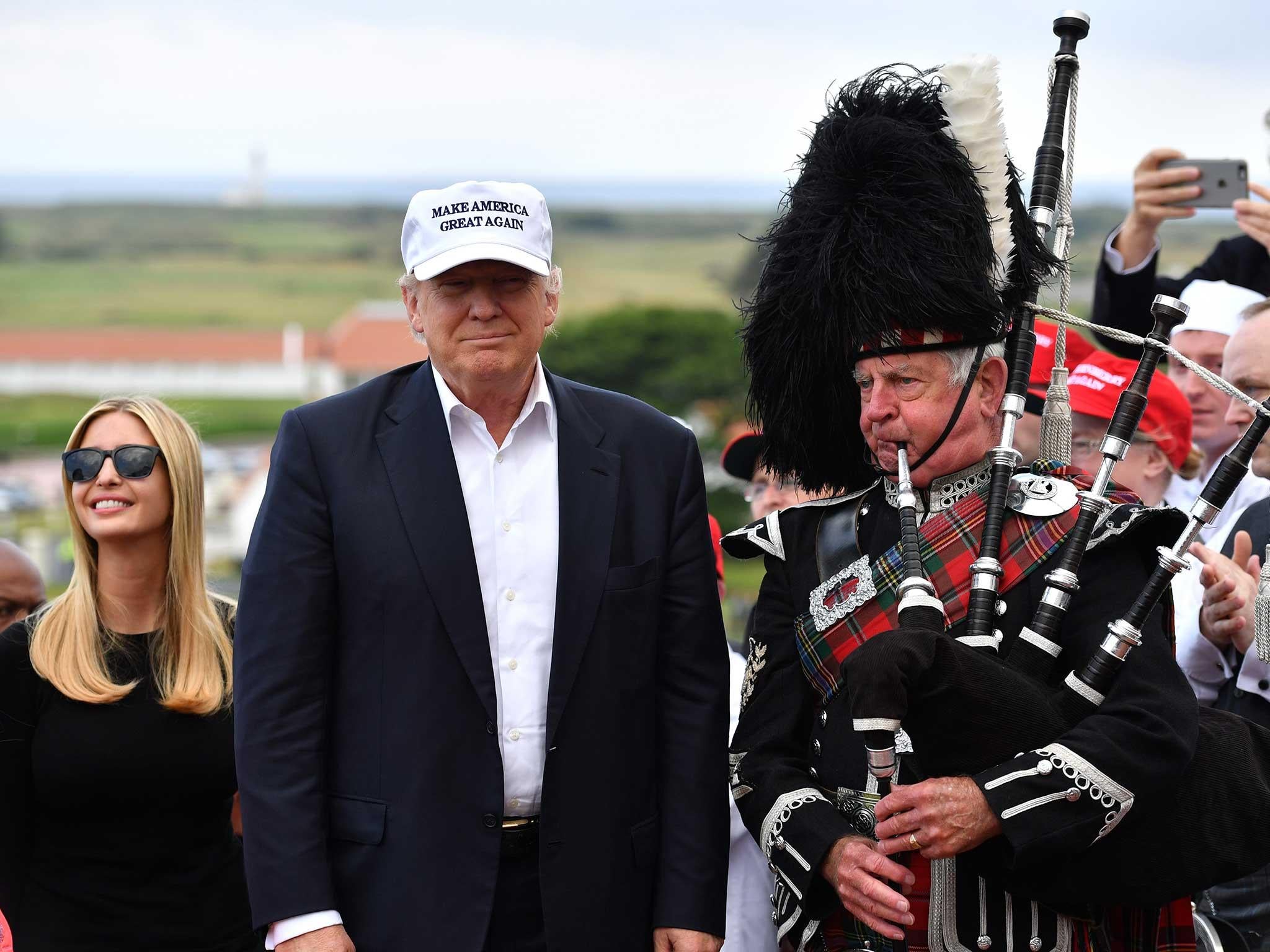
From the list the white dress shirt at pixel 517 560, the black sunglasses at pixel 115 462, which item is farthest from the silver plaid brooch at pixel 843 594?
the black sunglasses at pixel 115 462

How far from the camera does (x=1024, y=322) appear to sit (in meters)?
3.61

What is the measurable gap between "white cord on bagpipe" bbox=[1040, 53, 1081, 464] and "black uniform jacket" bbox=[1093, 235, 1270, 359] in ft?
3.50

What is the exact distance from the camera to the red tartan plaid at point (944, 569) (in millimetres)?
3443

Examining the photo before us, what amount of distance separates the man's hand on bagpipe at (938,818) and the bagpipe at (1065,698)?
6 centimetres

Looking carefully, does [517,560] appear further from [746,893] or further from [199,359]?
[199,359]

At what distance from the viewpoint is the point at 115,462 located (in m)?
4.47

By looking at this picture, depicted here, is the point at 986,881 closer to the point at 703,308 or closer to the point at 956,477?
the point at 956,477

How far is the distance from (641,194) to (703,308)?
1517 inches

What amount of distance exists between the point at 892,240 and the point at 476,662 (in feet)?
4.19

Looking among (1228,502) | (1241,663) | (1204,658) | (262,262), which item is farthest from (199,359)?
(1241,663)

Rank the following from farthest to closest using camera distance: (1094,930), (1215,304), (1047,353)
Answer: (1215,304)
(1047,353)
(1094,930)

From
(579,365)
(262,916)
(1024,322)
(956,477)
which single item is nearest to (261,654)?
(262,916)

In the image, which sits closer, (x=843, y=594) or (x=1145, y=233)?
(x=843, y=594)

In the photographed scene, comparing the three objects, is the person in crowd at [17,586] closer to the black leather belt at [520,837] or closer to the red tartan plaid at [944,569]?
the black leather belt at [520,837]
